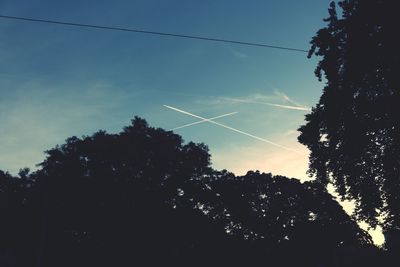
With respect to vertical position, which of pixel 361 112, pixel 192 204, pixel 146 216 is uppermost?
pixel 361 112

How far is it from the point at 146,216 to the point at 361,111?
2540cm

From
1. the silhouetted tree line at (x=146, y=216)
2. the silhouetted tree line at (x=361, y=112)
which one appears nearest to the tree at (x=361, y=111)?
the silhouetted tree line at (x=361, y=112)

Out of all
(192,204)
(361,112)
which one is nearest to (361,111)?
(361,112)

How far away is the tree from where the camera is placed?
16.5m

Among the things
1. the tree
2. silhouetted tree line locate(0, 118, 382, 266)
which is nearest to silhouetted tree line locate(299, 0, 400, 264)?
the tree

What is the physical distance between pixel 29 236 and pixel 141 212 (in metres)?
12.3

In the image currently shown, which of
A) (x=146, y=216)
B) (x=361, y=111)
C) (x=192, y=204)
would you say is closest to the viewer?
(x=361, y=111)

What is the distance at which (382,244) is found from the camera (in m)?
46.8

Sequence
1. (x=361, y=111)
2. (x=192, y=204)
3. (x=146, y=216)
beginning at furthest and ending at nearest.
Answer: (x=192, y=204)
(x=146, y=216)
(x=361, y=111)

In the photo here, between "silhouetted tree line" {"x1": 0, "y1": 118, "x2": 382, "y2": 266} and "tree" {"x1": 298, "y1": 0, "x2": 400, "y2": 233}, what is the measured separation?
14333 mm

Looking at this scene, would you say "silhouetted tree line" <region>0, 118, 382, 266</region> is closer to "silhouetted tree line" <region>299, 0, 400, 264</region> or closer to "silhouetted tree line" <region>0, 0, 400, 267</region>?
"silhouetted tree line" <region>0, 0, 400, 267</region>

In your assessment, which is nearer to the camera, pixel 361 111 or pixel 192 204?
pixel 361 111

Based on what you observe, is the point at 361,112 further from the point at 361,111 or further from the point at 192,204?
the point at 192,204

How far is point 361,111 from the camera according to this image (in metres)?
19.8
